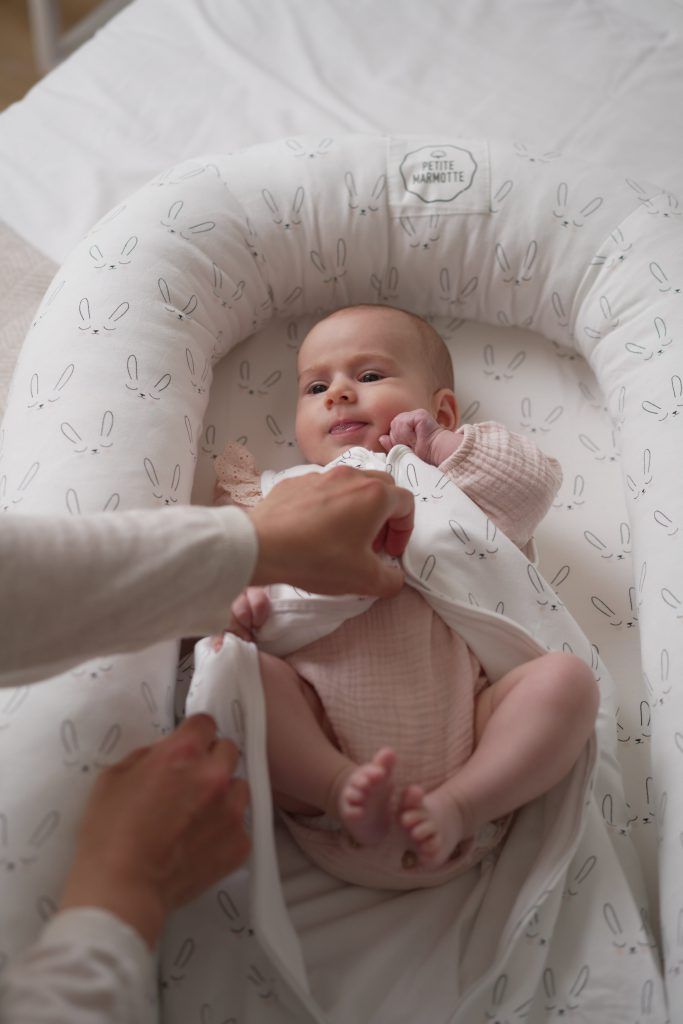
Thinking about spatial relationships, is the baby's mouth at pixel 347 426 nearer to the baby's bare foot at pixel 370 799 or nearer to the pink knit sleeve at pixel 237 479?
the pink knit sleeve at pixel 237 479

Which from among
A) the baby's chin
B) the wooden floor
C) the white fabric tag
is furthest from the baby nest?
the wooden floor

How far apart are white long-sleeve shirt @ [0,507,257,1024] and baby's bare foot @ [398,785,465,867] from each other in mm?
266

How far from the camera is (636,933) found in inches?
41.0

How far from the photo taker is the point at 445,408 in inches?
58.1

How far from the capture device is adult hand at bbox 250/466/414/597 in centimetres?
94

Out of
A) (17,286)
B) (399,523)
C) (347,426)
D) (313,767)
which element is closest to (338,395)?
(347,426)

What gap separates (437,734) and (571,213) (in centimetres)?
90

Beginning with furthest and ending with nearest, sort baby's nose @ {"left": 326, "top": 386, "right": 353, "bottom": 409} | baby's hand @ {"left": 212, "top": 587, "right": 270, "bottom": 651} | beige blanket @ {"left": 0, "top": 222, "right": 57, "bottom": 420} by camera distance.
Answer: beige blanket @ {"left": 0, "top": 222, "right": 57, "bottom": 420} → baby's nose @ {"left": 326, "top": 386, "right": 353, "bottom": 409} → baby's hand @ {"left": 212, "top": 587, "right": 270, "bottom": 651}

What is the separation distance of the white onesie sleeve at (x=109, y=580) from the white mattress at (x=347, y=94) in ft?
2.31

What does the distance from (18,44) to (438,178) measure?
1.90 m

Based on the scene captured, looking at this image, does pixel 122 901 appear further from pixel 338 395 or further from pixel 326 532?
pixel 338 395

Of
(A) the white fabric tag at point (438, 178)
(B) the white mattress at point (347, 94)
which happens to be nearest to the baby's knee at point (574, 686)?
(B) the white mattress at point (347, 94)

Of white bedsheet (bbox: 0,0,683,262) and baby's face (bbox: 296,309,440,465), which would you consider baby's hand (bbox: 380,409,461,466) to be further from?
white bedsheet (bbox: 0,0,683,262)

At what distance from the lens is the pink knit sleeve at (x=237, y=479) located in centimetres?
138
